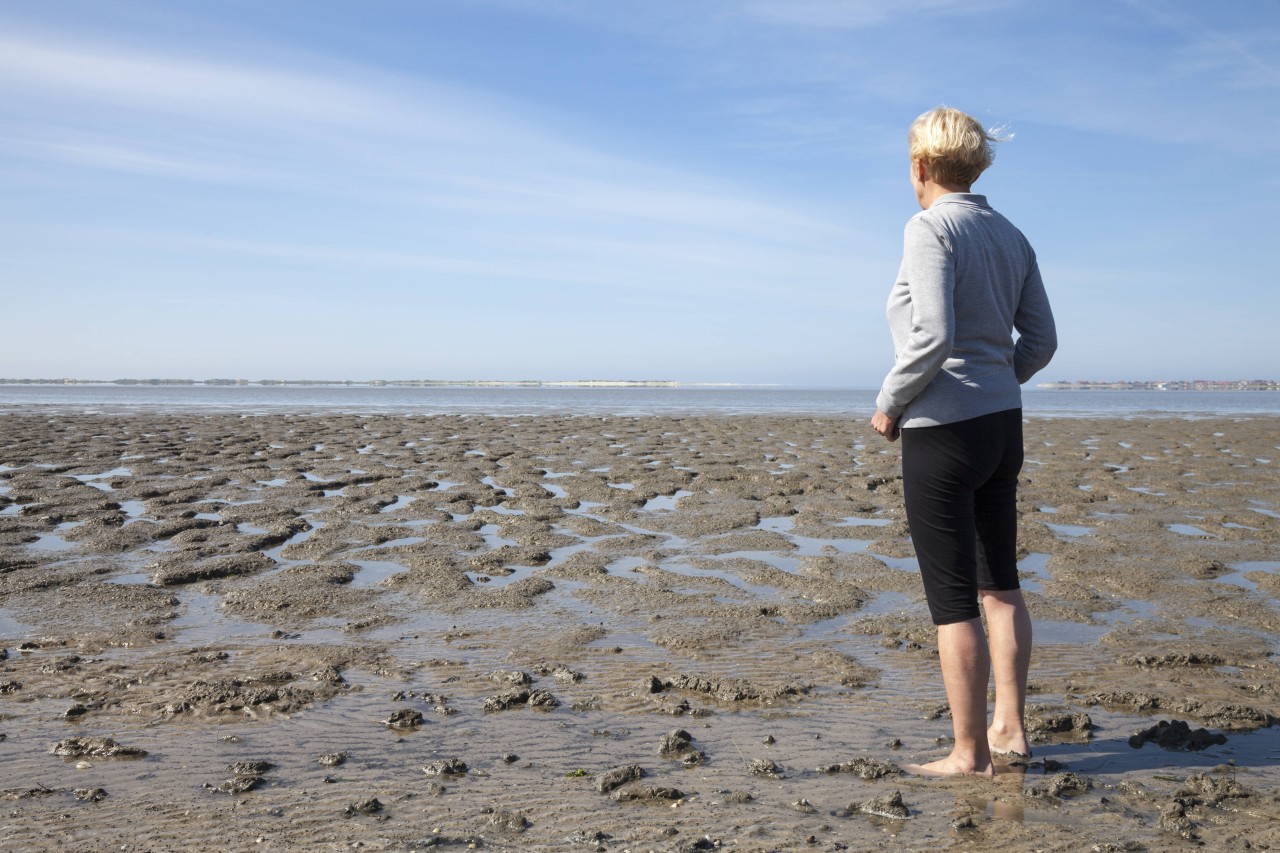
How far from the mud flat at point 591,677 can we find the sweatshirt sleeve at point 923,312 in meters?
1.38

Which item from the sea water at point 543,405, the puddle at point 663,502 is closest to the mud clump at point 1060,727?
the puddle at point 663,502

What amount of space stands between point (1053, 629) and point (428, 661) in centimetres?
365

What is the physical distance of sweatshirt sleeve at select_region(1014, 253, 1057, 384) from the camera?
11.6 feet

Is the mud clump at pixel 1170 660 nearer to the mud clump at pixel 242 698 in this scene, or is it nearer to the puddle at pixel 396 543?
the mud clump at pixel 242 698

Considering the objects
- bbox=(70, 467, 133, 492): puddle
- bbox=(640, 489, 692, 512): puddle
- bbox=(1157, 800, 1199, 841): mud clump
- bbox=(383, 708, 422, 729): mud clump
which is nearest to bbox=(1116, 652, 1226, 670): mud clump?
bbox=(1157, 800, 1199, 841): mud clump

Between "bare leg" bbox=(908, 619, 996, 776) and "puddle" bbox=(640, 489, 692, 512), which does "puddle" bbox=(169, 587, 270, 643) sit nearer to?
"bare leg" bbox=(908, 619, 996, 776)

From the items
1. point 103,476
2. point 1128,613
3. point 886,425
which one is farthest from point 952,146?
point 103,476

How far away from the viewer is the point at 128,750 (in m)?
3.55

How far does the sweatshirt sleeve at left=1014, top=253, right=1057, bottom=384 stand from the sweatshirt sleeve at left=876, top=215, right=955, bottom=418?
500 mm

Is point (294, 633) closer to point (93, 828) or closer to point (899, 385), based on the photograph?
point (93, 828)

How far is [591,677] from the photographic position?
15.0 feet

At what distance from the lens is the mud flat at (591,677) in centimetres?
303

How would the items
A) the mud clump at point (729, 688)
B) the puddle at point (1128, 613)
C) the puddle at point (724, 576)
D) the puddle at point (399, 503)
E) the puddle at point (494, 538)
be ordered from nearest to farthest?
the mud clump at point (729, 688)
the puddle at point (1128, 613)
the puddle at point (724, 576)
the puddle at point (494, 538)
the puddle at point (399, 503)

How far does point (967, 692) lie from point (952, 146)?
1.94m
